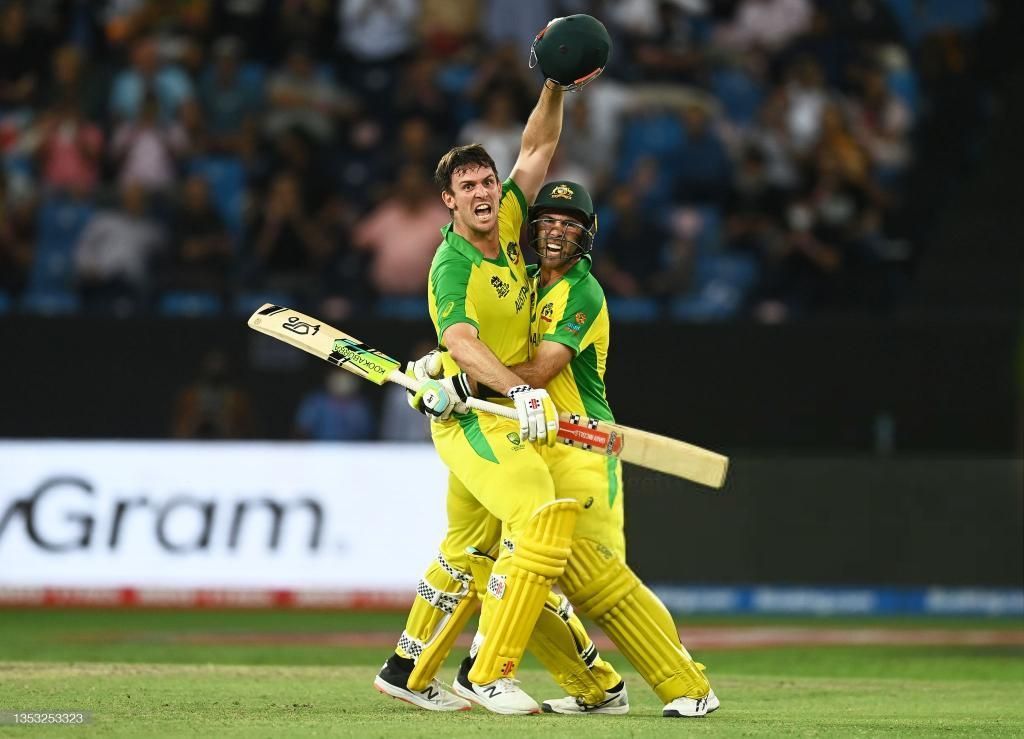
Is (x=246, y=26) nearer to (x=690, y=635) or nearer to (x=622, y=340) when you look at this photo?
(x=622, y=340)

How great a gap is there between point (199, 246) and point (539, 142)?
25.9ft

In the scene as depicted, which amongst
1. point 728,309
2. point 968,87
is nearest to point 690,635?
point 728,309

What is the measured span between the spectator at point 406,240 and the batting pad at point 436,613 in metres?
7.45

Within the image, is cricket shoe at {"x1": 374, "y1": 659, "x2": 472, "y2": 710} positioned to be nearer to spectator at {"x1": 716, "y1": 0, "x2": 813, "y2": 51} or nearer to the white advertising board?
the white advertising board

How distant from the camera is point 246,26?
1730 cm

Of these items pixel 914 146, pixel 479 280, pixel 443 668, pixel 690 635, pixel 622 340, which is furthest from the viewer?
pixel 914 146

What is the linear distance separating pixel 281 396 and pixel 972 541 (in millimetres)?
5549

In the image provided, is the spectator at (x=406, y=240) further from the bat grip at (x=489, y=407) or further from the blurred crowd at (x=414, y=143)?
the bat grip at (x=489, y=407)

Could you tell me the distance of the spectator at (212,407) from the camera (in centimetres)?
1451

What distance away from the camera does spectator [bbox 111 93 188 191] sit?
52.1 feet

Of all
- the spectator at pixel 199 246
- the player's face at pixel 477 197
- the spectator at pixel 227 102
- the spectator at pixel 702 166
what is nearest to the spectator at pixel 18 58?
the spectator at pixel 227 102

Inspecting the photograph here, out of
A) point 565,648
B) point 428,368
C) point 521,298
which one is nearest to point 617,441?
point 521,298

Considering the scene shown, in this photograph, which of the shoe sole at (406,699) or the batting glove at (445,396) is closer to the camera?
the batting glove at (445,396)

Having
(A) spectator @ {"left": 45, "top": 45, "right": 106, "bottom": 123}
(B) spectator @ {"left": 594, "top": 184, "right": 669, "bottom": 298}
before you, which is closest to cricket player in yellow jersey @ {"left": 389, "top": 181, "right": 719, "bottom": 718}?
(B) spectator @ {"left": 594, "top": 184, "right": 669, "bottom": 298}
